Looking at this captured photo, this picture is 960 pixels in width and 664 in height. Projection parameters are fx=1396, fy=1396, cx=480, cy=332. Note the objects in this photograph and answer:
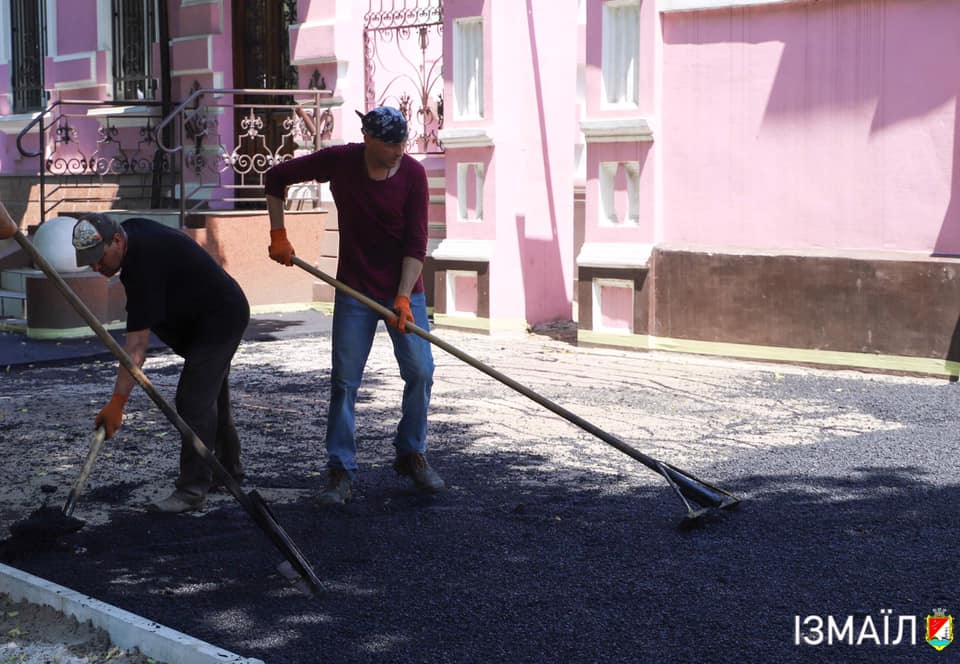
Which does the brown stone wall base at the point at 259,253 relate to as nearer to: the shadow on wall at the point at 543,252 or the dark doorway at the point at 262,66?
the dark doorway at the point at 262,66

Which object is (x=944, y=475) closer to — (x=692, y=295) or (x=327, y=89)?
(x=692, y=295)

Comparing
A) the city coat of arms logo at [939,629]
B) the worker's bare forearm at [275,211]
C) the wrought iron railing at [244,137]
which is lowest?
the city coat of arms logo at [939,629]

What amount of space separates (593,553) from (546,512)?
682 millimetres

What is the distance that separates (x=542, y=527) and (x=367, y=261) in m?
1.43

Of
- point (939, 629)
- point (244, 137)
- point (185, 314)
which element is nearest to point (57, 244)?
point (244, 137)

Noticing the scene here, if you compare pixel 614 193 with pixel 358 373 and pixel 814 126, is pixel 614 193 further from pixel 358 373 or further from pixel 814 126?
pixel 358 373

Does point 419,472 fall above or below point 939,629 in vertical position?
above

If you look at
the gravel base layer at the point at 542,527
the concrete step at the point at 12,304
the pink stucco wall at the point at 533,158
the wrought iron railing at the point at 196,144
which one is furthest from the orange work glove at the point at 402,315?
the concrete step at the point at 12,304

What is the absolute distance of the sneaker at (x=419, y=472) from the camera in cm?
639

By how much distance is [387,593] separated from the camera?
4996 millimetres

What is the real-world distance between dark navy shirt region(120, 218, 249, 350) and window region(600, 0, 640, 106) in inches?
210

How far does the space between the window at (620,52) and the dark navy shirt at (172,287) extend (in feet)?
17.5

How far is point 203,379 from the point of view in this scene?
6125 mm

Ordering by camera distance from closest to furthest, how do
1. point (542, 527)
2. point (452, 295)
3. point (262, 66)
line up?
point (542, 527) < point (452, 295) < point (262, 66)
